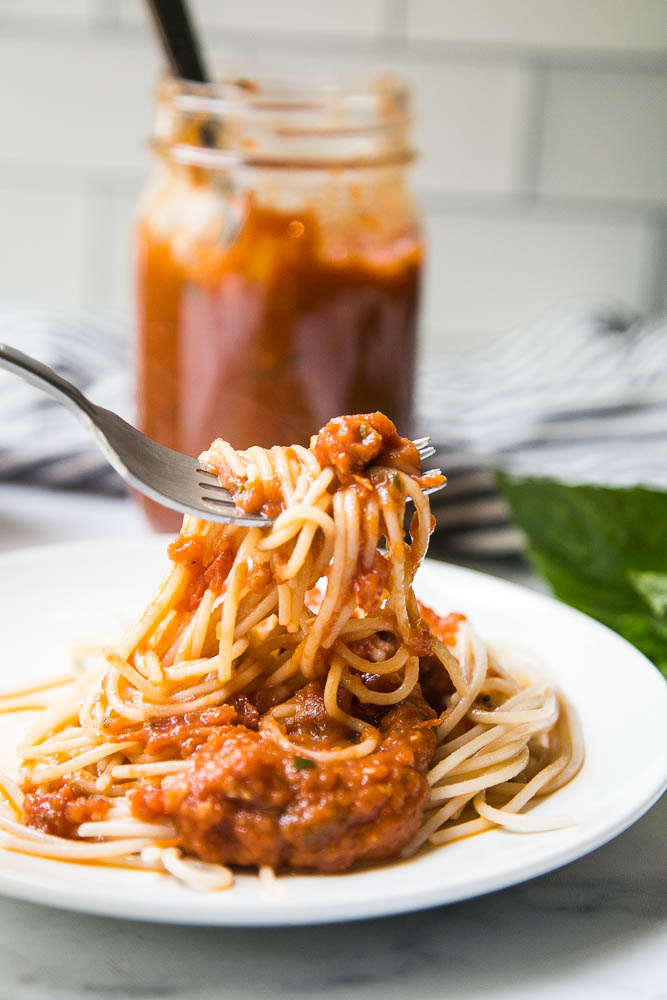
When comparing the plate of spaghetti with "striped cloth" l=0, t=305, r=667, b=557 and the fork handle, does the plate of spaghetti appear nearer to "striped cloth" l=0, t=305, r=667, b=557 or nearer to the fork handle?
the fork handle

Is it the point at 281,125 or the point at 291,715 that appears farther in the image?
the point at 281,125

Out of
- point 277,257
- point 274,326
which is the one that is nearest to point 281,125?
point 277,257

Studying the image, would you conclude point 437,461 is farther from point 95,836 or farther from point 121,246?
point 121,246

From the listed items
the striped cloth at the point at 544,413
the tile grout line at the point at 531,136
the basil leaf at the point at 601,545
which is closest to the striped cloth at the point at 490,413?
the striped cloth at the point at 544,413

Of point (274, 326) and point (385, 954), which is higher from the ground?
point (274, 326)

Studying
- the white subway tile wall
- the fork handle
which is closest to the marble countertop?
the fork handle

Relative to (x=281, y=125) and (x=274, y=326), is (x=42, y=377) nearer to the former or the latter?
(x=274, y=326)

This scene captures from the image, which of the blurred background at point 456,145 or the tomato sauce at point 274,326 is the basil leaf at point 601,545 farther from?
the blurred background at point 456,145
